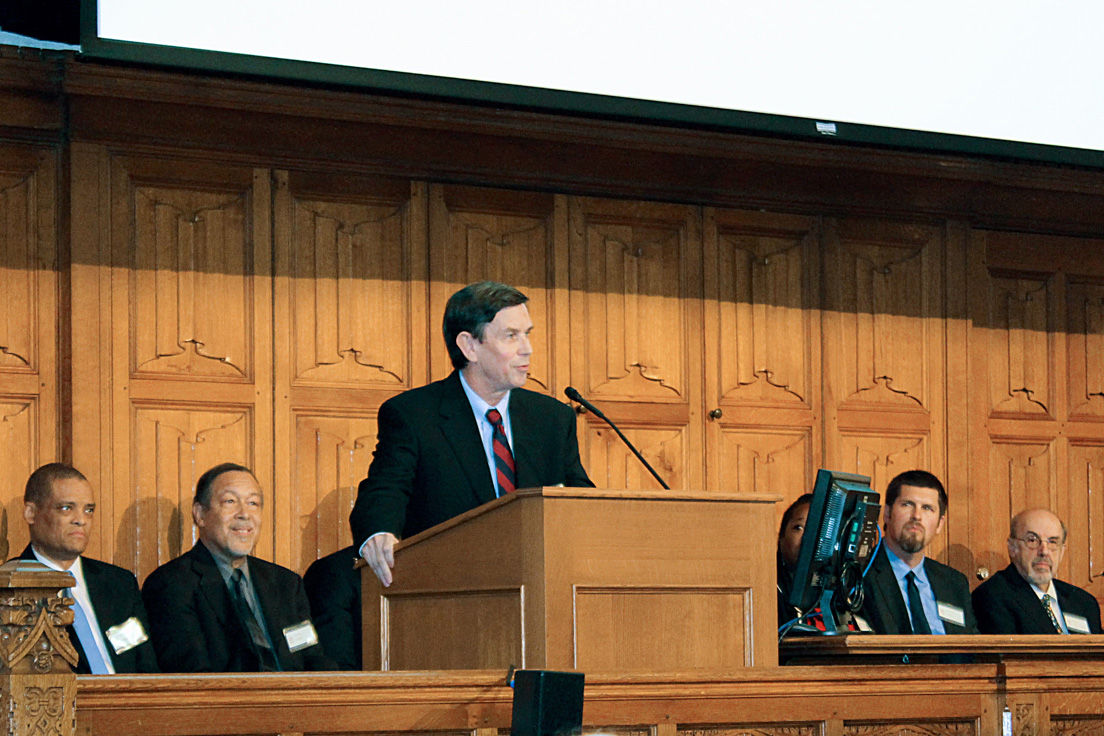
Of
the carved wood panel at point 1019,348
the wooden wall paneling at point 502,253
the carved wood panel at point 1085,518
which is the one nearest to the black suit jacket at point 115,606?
the wooden wall paneling at point 502,253

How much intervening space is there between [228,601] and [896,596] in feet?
7.58

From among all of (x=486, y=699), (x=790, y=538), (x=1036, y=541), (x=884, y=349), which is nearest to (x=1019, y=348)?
(x=884, y=349)

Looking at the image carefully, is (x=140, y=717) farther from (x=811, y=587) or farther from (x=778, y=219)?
(x=778, y=219)

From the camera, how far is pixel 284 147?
586 centimetres

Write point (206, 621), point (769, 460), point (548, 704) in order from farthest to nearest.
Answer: point (769, 460) → point (206, 621) → point (548, 704)

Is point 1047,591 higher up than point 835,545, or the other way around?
point 835,545

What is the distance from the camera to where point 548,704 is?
320 centimetres

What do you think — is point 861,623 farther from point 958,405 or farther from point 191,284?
point 191,284

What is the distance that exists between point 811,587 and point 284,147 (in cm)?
283

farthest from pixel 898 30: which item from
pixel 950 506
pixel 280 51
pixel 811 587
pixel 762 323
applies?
pixel 811 587

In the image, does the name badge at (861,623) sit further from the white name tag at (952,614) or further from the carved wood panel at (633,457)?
the carved wood panel at (633,457)

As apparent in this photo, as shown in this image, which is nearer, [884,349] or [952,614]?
[952,614]

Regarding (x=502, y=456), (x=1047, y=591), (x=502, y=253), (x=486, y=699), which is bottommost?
(x=1047, y=591)

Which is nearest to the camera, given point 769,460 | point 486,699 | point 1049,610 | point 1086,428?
point 486,699
